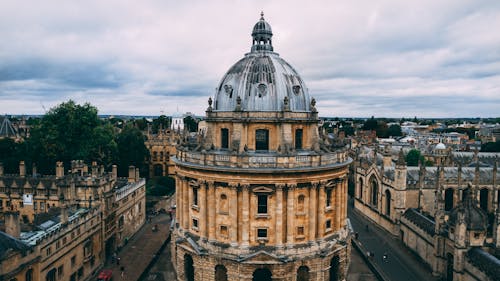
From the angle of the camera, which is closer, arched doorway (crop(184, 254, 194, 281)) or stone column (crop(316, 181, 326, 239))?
stone column (crop(316, 181, 326, 239))

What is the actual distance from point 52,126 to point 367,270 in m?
55.7

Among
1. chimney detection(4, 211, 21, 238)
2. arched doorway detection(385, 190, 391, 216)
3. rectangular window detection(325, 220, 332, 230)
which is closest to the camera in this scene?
chimney detection(4, 211, 21, 238)

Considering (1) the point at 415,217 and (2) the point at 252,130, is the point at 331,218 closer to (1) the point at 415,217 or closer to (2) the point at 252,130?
(2) the point at 252,130

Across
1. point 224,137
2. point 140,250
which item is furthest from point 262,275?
point 140,250

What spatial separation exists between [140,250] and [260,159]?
84.6 ft

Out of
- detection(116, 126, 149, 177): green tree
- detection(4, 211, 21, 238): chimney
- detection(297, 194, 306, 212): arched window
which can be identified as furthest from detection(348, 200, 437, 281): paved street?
detection(116, 126, 149, 177): green tree

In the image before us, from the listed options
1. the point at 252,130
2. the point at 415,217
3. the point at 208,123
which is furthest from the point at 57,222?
the point at 415,217

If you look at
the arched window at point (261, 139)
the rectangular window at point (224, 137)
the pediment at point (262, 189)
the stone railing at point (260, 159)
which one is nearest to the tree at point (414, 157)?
the stone railing at point (260, 159)

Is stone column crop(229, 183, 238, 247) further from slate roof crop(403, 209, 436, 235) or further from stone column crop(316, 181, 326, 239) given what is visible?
slate roof crop(403, 209, 436, 235)

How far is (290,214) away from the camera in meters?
35.4

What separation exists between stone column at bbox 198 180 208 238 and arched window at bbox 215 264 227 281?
3.15 meters

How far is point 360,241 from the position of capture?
180ft

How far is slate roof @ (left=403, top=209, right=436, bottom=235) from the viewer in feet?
150

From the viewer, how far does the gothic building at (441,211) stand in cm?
3725
